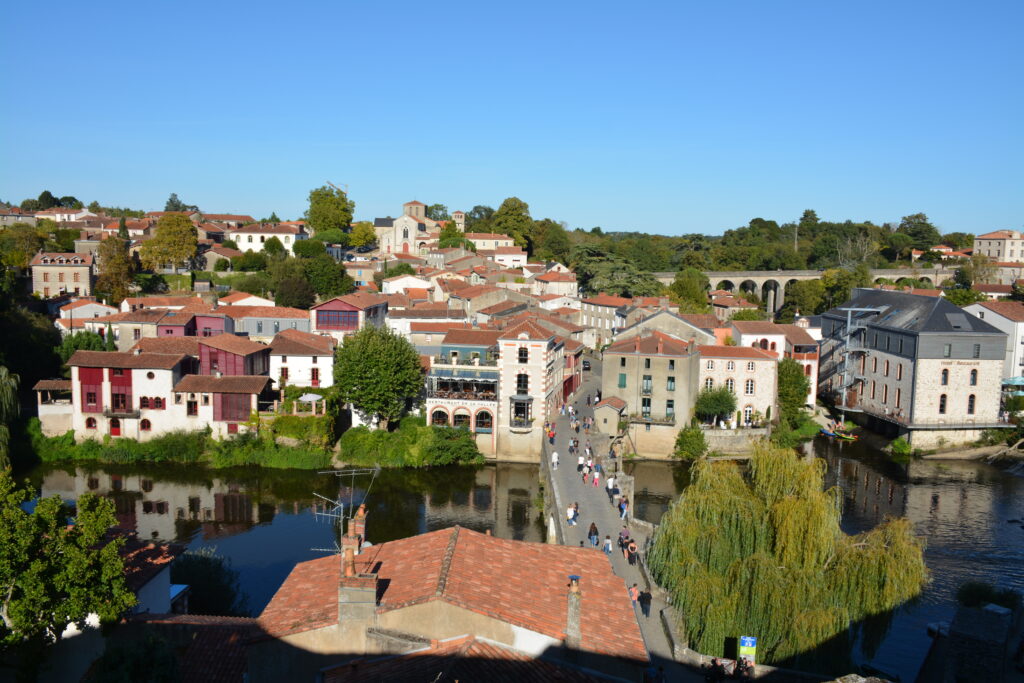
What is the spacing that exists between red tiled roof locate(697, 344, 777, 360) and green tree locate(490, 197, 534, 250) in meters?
54.2

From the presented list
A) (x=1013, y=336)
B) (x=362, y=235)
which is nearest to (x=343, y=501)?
(x=1013, y=336)

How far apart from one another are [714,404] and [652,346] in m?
4.15

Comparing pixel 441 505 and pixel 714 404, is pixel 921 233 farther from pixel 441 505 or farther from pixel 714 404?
pixel 441 505

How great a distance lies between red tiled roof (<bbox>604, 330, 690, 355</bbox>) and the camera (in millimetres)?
42188

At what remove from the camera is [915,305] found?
4856cm

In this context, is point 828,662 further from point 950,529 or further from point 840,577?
point 950,529

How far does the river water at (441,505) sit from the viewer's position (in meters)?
28.7

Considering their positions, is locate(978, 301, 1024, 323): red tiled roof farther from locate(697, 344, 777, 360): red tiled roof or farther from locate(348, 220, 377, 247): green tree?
locate(348, 220, 377, 247): green tree

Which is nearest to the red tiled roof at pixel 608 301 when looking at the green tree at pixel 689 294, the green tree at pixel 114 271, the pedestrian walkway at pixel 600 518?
the green tree at pixel 689 294

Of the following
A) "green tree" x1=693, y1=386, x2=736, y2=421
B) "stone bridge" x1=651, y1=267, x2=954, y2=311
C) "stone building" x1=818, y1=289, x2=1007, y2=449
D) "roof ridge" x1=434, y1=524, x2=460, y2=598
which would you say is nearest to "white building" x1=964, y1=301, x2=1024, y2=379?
"stone building" x1=818, y1=289, x2=1007, y2=449

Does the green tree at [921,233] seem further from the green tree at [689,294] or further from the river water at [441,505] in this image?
the river water at [441,505]

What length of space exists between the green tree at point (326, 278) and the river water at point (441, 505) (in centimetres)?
2632

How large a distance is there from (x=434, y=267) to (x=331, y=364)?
3652cm

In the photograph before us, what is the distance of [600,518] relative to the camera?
28688 mm
